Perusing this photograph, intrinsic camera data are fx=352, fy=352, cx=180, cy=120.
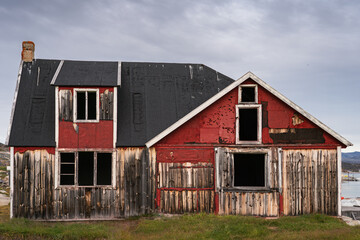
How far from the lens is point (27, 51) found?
57.4 ft

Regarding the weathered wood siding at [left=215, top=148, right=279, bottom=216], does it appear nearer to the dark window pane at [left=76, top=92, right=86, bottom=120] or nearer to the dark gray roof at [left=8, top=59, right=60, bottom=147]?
the dark gray roof at [left=8, top=59, right=60, bottom=147]

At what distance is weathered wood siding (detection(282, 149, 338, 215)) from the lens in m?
14.9

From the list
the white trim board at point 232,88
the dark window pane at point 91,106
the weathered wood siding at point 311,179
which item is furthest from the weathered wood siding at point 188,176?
the dark window pane at point 91,106

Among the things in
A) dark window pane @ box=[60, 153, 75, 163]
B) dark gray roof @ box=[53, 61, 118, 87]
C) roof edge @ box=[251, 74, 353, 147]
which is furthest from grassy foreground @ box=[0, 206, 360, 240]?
dark gray roof @ box=[53, 61, 118, 87]

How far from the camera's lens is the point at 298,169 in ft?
49.1

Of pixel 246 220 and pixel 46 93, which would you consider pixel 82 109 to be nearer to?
pixel 46 93

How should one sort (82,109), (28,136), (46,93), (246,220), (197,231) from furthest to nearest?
(82,109), (46,93), (28,136), (246,220), (197,231)

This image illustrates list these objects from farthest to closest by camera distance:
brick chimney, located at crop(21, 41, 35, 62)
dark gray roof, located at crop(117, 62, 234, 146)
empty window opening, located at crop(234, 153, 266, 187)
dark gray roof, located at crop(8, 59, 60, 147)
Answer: empty window opening, located at crop(234, 153, 266, 187) < brick chimney, located at crop(21, 41, 35, 62) < dark gray roof, located at crop(117, 62, 234, 146) < dark gray roof, located at crop(8, 59, 60, 147)

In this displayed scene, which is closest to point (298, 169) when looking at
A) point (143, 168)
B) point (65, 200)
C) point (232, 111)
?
point (232, 111)

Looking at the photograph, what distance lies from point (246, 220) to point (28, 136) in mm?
9550

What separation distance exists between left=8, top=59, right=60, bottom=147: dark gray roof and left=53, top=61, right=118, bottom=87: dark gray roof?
1.23m

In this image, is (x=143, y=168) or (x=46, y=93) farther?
(x=46, y=93)

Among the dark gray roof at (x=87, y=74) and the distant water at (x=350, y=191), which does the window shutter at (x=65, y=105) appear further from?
the distant water at (x=350, y=191)

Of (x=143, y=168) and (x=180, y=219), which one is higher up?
(x=143, y=168)
